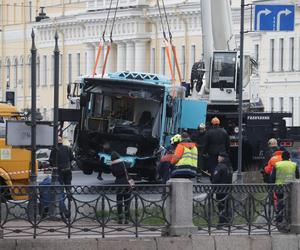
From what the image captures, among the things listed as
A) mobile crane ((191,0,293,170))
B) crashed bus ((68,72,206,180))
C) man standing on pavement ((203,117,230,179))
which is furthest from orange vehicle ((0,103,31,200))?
mobile crane ((191,0,293,170))

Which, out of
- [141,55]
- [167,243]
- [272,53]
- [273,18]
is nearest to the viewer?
[167,243]

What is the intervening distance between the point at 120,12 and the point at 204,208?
3292 inches

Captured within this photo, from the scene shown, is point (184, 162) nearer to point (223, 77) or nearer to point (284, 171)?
point (284, 171)

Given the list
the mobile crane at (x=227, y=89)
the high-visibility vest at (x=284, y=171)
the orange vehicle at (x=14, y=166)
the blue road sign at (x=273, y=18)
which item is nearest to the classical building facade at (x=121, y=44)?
the mobile crane at (x=227, y=89)

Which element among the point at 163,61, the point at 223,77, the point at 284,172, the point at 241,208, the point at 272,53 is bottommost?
the point at 241,208

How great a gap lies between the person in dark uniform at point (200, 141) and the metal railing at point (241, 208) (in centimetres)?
1175

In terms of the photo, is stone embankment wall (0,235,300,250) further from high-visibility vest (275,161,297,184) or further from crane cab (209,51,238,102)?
crane cab (209,51,238,102)

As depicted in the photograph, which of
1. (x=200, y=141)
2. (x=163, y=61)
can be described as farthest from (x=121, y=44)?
(x=200, y=141)

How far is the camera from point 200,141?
133 ft

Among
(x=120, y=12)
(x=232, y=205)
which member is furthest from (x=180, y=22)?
(x=232, y=205)

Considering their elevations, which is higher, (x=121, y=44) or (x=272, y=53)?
(x=121, y=44)

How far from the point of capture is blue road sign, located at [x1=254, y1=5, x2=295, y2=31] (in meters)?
35.9

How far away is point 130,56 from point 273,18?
71357mm

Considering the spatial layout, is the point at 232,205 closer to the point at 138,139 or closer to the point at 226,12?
the point at 138,139
